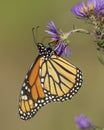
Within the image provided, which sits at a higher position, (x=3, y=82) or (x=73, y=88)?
(x=3, y=82)

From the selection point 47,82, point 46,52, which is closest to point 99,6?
point 46,52

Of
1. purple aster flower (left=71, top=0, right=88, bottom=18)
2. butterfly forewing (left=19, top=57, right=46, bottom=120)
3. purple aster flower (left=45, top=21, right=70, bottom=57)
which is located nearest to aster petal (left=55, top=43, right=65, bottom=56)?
purple aster flower (left=45, top=21, right=70, bottom=57)

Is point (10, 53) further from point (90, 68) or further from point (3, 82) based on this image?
point (90, 68)

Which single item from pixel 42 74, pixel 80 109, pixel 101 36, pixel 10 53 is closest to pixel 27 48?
pixel 10 53

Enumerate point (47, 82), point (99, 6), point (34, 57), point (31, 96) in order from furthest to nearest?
1. point (34, 57)
2. point (47, 82)
3. point (31, 96)
4. point (99, 6)

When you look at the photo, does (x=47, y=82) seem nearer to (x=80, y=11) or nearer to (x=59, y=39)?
(x=59, y=39)
